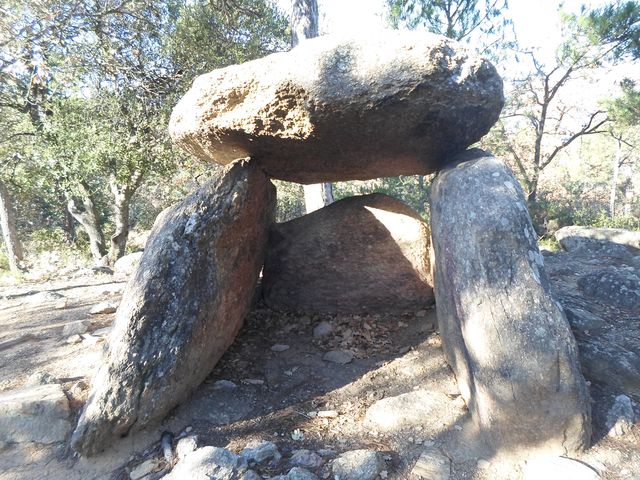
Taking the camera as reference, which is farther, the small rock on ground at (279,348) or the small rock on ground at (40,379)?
the small rock on ground at (279,348)

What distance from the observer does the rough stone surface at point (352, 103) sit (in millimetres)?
2730

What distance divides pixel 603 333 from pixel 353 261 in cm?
197

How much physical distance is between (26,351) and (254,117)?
8.97 feet

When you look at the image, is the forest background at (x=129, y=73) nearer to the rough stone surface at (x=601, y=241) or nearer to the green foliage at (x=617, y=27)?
the green foliage at (x=617, y=27)

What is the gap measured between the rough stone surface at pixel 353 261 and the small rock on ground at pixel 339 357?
588 millimetres

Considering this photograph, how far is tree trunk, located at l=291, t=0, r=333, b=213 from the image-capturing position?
250 inches

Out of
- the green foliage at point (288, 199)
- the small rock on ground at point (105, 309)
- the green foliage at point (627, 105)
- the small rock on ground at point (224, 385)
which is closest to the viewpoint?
the small rock on ground at point (224, 385)

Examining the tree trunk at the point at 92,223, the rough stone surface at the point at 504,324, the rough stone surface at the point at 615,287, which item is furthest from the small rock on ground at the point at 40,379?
the tree trunk at the point at 92,223

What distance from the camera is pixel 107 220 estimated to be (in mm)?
15523

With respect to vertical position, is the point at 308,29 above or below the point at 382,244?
above

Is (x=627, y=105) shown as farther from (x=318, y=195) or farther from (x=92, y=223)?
(x=92, y=223)

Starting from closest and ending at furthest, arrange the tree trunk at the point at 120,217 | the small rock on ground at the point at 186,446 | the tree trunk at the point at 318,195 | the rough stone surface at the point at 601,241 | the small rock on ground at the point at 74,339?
the small rock on ground at the point at 186,446 < the small rock on ground at the point at 74,339 < the rough stone surface at the point at 601,241 < the tree trunk at the point at 318,195 < the tree trunk at the point at 120,217

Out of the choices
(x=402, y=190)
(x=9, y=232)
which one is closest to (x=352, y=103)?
(x=9, y=232)

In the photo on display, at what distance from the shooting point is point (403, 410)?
2.61 meters
